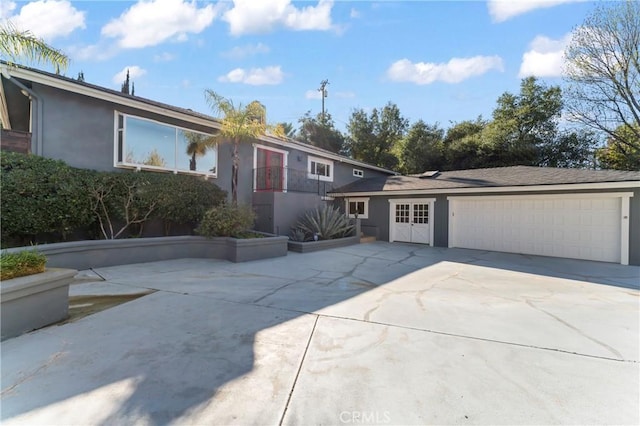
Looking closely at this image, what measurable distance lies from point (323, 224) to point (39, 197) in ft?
27.4

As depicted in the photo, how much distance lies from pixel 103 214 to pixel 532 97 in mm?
28615

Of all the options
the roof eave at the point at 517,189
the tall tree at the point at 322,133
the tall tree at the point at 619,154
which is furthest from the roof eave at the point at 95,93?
the tall tree at the point at 619,154

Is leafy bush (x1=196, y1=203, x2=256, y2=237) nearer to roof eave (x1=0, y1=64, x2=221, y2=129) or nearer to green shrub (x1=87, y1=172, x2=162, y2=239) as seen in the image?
green shrub (x1=87, y1=172, x2=162, y2=239)

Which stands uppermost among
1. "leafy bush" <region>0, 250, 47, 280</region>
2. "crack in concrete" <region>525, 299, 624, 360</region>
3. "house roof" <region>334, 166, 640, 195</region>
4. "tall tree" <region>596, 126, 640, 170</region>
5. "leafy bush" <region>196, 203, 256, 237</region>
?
"tall tree" <region>596, 126, 640, 170</region>

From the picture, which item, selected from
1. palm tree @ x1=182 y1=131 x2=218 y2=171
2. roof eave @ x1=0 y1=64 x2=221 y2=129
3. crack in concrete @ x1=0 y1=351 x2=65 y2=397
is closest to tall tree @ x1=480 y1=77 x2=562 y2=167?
palm tree @ x1=182 y1=131 x2=218 y2=171

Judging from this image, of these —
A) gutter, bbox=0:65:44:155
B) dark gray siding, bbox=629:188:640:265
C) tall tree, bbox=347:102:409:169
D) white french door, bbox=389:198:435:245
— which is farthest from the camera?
tall tree, bbox=347:102:409:169

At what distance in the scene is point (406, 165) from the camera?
26594 millimetres

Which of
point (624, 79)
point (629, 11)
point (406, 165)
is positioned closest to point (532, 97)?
point (624, 79)

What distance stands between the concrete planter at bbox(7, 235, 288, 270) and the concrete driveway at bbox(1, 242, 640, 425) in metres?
1.63

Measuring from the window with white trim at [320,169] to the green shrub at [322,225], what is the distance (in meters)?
3.49

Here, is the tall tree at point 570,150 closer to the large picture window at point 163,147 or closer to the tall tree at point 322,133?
the tall tree at point 322,133

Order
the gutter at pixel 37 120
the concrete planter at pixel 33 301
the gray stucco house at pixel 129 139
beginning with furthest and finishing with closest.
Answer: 1. the gray stucco house at pixel 129 139
2. the gutter at pixel 37 120
3. the concrete planter at pixel 33 301

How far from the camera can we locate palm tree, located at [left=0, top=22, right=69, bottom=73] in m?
5.33

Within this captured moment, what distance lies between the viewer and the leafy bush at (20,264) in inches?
136
